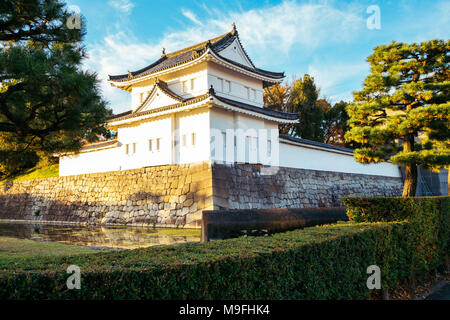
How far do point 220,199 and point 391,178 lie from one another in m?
16.5

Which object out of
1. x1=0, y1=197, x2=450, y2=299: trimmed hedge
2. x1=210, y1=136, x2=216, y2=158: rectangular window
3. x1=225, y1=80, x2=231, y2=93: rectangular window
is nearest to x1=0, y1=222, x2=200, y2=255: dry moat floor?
x1=210, y1=136, x2=216, y2=158: rectangular window

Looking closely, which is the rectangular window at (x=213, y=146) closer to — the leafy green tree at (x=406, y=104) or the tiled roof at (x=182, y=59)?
the tiled roof at (x=182, y=59)

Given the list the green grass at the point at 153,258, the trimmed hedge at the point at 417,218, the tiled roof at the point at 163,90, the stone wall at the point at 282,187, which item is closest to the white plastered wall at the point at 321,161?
the stone wall at the point at 282,187

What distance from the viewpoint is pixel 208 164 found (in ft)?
47.1

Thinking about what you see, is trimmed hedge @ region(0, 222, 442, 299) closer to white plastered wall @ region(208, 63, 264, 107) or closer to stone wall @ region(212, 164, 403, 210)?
stone wall @ region(212, 164, 403, 210)

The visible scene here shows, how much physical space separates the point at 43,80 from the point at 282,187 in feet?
43.3

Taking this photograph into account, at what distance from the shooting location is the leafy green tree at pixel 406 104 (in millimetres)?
10125

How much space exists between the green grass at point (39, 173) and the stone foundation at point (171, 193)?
91 cm

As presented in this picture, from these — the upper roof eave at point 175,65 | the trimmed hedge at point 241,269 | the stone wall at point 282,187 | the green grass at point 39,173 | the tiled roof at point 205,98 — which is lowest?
the trimmed hedge at point 241,269

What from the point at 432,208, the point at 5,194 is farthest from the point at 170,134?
the point at 5,194

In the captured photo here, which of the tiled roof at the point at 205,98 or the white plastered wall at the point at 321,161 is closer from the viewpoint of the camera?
the tiled roof at the point at 205,98

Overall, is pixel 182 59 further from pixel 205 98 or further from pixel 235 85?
pixel 205 98

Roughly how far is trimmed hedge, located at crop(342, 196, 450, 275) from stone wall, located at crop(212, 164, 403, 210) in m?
8.01

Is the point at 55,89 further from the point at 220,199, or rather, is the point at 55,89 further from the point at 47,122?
the point at 220,199
